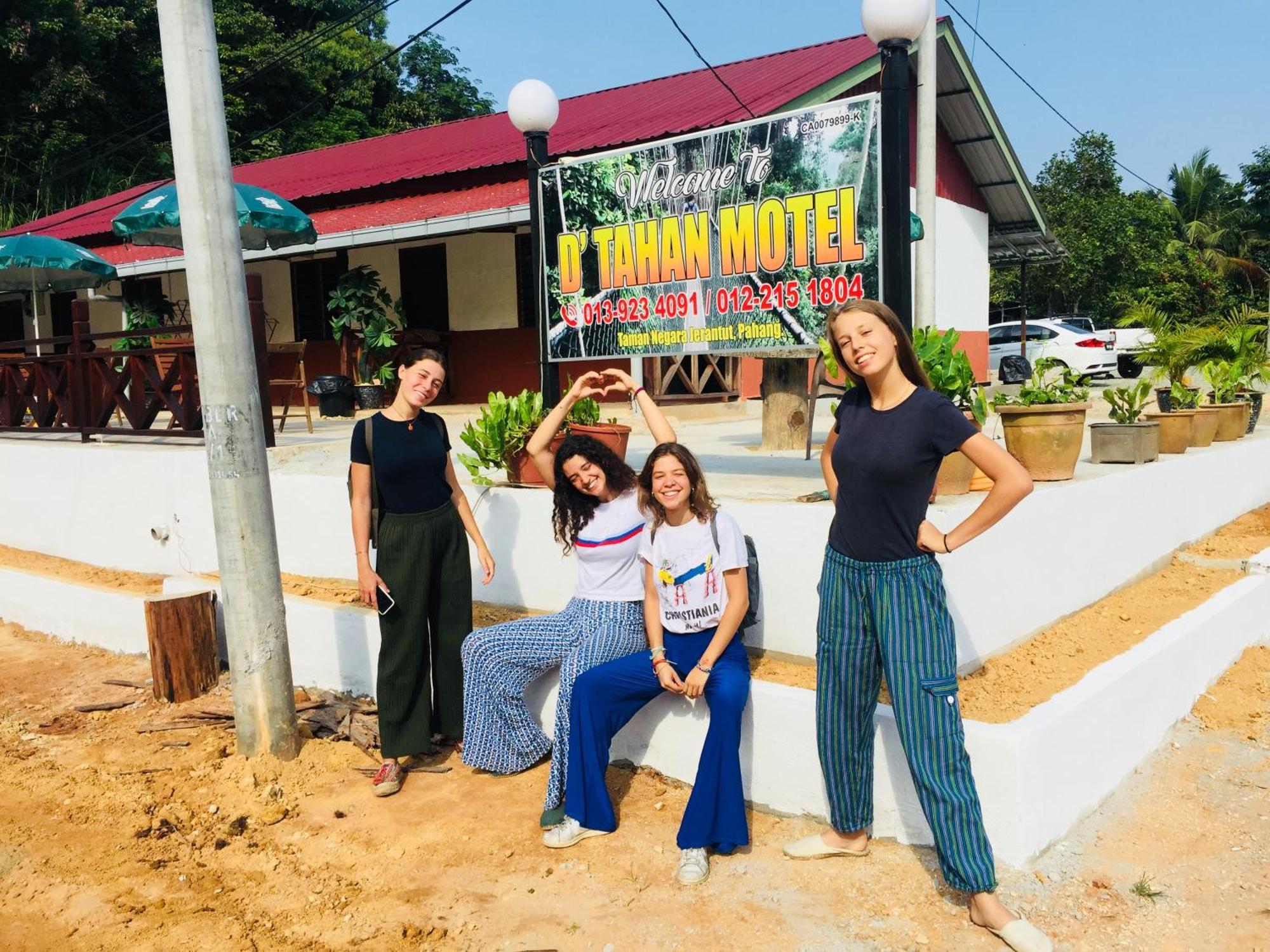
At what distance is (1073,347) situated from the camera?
18219 millimetres

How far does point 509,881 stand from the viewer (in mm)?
3471

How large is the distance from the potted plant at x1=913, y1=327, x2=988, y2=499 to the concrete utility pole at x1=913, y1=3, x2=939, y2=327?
4.84 metres

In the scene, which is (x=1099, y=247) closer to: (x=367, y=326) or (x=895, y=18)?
(x=367, y=326)

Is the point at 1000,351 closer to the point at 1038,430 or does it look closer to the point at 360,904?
the point at 1038,430

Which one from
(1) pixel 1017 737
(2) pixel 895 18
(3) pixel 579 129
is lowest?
(1) pixel 1017 737

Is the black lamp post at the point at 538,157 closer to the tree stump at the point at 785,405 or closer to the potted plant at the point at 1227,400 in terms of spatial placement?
the tree stump at the point at 785,405

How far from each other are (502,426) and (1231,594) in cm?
393

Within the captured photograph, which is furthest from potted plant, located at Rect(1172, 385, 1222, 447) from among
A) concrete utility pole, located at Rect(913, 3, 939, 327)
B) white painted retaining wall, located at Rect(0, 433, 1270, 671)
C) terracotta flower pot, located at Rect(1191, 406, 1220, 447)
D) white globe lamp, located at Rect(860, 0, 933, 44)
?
white globe lamp, located at Rect(860, 0, 933, 44)

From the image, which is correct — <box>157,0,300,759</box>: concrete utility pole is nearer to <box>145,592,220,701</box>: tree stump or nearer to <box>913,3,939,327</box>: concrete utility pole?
<box>145,592,220,701</box>: tree stump

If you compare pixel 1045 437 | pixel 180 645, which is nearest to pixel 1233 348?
pixel 1045 437

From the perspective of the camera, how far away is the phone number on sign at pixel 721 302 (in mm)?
4969

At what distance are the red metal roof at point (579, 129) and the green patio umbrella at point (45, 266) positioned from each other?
1.81 meters

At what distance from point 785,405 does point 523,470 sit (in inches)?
120

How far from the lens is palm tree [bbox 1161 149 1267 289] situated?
1244 inches
